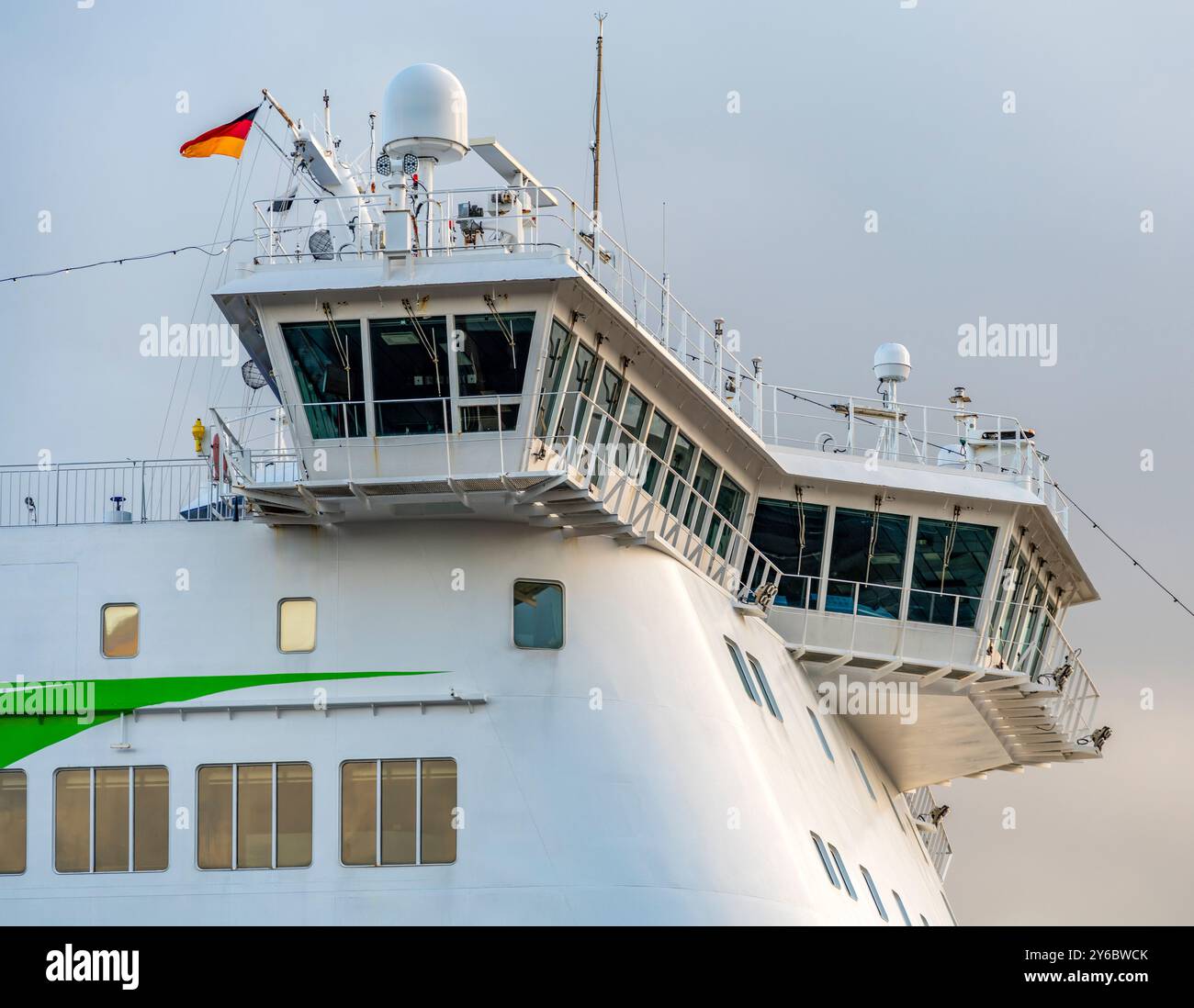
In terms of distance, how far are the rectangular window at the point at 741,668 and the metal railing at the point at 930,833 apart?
1649 centimetres

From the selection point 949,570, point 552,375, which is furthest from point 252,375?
point 949,570

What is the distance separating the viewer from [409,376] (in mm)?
26250

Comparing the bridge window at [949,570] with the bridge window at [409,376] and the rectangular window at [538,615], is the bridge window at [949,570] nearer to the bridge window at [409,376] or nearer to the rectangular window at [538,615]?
the rectangular window at [538,615]

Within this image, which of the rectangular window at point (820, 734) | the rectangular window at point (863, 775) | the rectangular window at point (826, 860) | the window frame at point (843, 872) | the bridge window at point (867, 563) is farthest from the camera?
the rectangular window at point (863, 775)

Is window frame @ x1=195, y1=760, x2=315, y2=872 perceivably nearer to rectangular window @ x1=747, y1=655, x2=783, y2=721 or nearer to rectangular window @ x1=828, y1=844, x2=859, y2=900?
rectangular window @ x1=747, y1=655, x2=783, y2=721

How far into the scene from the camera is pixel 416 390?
26266 mm

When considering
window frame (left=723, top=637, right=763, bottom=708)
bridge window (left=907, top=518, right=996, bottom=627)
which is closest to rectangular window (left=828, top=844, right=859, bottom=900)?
window frame (left=723, top=637, right=763, bottom=708)

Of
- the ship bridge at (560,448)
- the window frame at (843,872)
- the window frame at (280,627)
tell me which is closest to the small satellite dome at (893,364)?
the ship bridge at (560,448)

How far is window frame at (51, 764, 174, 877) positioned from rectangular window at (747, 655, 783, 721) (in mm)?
9689

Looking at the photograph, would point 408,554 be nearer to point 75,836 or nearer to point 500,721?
point 500,721

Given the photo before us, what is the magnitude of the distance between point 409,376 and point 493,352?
3.98 ft

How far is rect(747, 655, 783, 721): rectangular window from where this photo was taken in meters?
30.9

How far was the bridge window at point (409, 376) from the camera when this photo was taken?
26.1 m

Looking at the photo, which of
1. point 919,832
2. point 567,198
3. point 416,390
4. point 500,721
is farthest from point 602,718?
point 919,832
